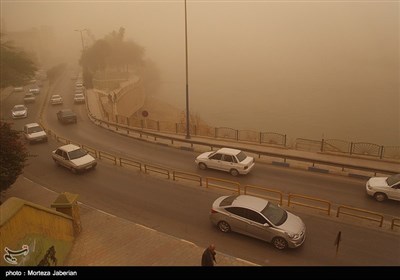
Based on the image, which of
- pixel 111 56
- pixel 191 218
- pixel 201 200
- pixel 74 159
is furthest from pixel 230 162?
pixel 111 56

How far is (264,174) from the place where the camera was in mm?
20375

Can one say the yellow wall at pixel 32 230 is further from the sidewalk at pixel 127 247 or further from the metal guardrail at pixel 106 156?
the metal guardrail at pixel 106 156

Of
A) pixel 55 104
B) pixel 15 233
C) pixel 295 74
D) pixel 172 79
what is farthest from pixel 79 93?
pixel 295 74

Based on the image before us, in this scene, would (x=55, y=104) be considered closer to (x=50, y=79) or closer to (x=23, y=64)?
(x=23, y=64)

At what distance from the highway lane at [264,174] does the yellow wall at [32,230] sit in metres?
9.87

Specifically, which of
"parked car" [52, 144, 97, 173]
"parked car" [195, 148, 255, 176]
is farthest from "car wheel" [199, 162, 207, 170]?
"parked car" [52, 144, 97, 173]

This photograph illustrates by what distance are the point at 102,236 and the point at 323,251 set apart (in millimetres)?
8450

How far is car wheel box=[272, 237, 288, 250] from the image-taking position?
502 inches

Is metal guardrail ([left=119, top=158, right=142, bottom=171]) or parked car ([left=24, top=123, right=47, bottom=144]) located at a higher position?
parked car ([left=24, top=123, right=47, bottom=144])

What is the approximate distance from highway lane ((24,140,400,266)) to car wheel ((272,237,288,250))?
18 centimetres

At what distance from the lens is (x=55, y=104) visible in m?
46.2

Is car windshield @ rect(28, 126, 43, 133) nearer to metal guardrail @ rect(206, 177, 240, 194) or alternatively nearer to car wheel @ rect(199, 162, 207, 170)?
car wheel @ rect(199, 162, 207, 170)

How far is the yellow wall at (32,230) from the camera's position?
366 inches

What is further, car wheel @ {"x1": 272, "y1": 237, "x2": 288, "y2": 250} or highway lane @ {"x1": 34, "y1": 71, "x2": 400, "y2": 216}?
highway lane @ {"x1": 34, "y1": 71, "x2": 400, "y2": 216}
